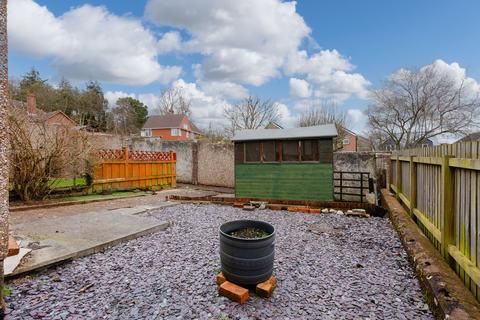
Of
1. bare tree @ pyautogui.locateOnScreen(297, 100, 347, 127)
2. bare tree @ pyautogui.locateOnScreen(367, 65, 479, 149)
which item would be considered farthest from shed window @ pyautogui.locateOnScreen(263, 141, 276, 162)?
bare tree @ pyautogui.locateOnScreen(367, 65, 479, 149)

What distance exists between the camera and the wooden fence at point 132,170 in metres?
8.76

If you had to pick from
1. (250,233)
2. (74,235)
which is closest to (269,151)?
(250,233)

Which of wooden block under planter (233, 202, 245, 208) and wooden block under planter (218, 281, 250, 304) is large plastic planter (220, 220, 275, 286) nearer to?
wooden block under planter (218, 281, 250, 304)

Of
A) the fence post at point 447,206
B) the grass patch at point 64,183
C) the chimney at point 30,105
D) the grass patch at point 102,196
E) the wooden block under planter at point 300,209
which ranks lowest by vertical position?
the wooden block under planter at point 300,209

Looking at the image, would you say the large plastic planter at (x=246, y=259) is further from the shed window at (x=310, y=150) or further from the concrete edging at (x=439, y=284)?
the shed window at (x=310, y=150)

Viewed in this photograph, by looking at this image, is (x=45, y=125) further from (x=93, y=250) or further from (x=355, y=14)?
(x=355, y=14)

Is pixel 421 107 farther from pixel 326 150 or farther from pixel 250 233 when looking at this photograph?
pixel 250 233

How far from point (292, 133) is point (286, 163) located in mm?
865

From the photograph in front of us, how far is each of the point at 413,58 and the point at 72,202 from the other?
77.6 feet

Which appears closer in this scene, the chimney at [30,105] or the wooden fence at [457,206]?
the wooden fence at [457,206]

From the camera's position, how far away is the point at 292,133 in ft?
22.9

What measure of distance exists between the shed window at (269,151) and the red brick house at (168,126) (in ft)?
91.3

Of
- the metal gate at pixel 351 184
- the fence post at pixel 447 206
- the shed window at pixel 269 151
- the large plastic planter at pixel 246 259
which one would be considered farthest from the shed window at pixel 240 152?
the fence post at pixel 447 206

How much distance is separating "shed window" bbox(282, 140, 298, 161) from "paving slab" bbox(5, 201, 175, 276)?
3.78 metres
